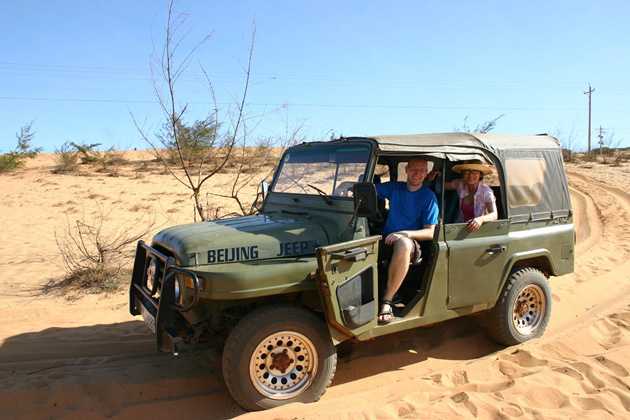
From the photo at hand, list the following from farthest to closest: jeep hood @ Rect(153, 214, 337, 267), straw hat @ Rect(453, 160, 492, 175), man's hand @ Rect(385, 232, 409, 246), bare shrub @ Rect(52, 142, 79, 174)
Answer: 1. bare shrub @ Rect(52, 142, 79, 174)
2. straw hat @ Rect(453, 160, 492, 175)
3. man's hand @ Rect(385, 232, 409, 246)
4. jeep hood @ Rect(153, 214, 337, 267)

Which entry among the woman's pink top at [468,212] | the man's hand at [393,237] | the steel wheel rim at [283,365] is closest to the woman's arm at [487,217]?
the woman's pink top at [468,212]

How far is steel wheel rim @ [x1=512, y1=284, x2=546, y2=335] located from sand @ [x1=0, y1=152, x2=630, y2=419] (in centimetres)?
19

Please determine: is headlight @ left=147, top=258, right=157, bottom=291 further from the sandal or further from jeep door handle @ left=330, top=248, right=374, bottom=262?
the sandal

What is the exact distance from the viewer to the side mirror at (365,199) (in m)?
3.43

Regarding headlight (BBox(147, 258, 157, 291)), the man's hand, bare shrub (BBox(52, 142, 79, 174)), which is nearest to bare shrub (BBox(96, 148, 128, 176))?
bare shrub (BBox(52, 142, 79, 174))

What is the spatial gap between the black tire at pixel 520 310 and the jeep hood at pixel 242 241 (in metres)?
1.94

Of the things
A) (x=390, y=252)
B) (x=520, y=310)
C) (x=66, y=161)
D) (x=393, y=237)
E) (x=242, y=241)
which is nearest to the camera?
(x=242, y=241)

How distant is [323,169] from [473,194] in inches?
60.5

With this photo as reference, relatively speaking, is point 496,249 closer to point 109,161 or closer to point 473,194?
point 473,194

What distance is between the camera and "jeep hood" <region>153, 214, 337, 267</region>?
3500mm

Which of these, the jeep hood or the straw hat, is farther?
the straw hat

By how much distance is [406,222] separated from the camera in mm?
4297

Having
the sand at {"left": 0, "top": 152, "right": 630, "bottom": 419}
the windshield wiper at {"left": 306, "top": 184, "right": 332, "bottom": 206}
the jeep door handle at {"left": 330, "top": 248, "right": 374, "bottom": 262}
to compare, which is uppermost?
the windshield wiper at {"left": 306, "top": 184, "right": 332, "bottom": 206}

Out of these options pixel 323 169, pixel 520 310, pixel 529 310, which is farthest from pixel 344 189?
pixel 529 310
